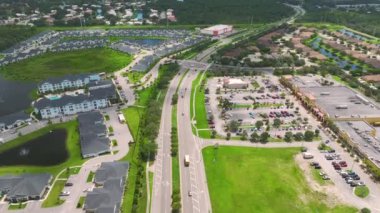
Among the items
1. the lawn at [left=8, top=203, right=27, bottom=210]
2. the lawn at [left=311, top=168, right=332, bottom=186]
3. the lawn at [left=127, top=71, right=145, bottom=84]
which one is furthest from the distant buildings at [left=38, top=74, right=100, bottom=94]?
the lawn at [left=311, top=168, right=332, bottom=186]

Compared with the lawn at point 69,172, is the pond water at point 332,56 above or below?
above

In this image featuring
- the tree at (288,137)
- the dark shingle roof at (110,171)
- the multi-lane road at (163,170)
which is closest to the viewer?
the multi-lane road at (163,170)

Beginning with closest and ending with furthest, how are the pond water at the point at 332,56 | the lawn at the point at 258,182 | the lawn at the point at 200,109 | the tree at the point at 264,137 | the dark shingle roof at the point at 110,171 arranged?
A: the lawn at the point at 258,182
the dark shingle roof at the point at 110,171
the tree at the point at 264,137
the lawn at the point at 200,109
the pond water at the point at 332,56

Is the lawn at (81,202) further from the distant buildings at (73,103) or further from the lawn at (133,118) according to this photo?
the distant buildings at (73,103)

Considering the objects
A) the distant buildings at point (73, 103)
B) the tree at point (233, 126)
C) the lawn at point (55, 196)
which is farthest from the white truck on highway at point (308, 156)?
the distant buildings at point (73, 103)

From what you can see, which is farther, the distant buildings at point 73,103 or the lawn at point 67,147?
the distant buildings at point 73,103

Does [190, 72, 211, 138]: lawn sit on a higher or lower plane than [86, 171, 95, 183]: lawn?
higher

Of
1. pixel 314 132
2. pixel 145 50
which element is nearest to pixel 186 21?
pixel 145 50

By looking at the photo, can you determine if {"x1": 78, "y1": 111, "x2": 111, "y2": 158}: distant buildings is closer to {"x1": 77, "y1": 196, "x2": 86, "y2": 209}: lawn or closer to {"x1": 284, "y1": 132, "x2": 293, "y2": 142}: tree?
{"x1": 77, "y1": 196, "x2": 86, "y2": 209}: lawn
